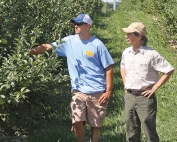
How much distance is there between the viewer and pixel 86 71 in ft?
14.8

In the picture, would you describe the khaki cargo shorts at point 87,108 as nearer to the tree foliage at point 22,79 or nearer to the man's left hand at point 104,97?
the man's left hand at point 104,97

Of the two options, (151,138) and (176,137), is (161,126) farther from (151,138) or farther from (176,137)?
(151,138)

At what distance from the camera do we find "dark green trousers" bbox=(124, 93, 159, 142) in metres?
4.37

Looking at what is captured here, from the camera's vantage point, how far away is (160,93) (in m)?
8.20

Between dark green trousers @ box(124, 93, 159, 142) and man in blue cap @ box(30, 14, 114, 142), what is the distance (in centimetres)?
27

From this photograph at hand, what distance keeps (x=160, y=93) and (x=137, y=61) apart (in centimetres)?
398

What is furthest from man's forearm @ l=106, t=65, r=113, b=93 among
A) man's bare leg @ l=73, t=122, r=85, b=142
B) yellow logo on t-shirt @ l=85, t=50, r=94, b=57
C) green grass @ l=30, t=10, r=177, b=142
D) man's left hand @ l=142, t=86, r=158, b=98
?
green grass @ l=30, t=10, r=177, b=142

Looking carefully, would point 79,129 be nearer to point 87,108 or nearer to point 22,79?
point 87,108

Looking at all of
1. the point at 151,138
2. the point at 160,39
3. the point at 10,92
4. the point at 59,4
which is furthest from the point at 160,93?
the point at 160,39

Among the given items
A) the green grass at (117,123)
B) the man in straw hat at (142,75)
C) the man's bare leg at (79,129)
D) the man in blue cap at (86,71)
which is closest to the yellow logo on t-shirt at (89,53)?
the man in blue cap at (86,71)

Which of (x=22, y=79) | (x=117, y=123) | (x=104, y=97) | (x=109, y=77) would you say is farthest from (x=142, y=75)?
(x=117, y=123)

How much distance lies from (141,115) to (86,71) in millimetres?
728

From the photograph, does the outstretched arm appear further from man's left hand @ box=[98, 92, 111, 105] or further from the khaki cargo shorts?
man's left hand @ box=[98, 92, 111, 105]

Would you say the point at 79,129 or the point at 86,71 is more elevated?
the point at 86,71
